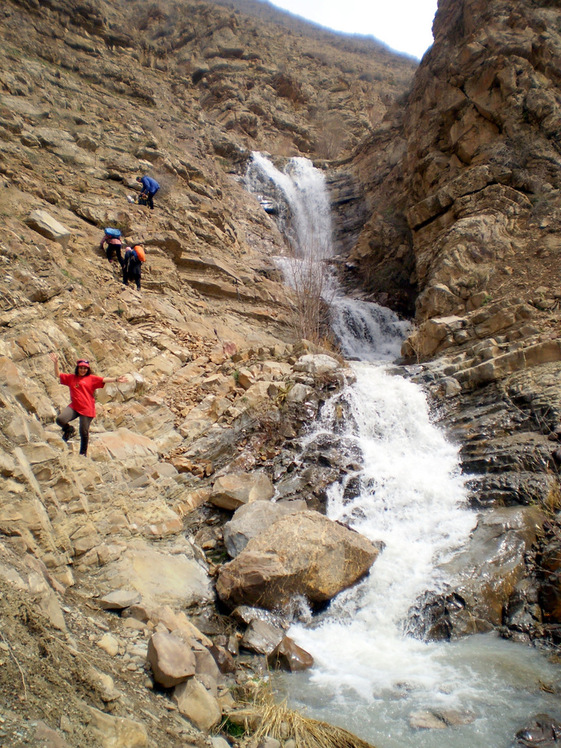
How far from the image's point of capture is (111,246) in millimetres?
10578

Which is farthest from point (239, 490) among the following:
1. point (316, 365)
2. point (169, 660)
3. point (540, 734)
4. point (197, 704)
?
point (540, 734)

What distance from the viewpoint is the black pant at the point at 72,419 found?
18.5 ft

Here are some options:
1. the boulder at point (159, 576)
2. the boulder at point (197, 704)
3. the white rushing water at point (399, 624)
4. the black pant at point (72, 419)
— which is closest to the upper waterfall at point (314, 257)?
the white rushing water at point (399, 624)

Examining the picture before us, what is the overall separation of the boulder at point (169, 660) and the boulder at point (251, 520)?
2.24 metres

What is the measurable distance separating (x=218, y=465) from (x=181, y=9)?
1590 inches

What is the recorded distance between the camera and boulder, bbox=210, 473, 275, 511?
6621mm

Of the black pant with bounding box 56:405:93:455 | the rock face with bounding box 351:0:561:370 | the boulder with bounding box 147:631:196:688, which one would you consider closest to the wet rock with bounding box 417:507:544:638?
the boulder with bounding box 147:631:196:688

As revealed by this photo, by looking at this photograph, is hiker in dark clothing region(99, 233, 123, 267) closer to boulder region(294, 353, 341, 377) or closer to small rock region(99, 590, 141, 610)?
boulder region(294, 353, 341, 377)

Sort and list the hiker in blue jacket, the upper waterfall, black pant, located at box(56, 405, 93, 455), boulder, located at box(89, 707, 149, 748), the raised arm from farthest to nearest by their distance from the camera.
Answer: the upper waterfall < the hiker in blue jacket < the raised arm < black pant, located at box(56, 405, 93, 455) < boulder, located at box(89, 707, 149, 748)

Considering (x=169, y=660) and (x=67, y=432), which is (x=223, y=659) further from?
(x=67, y=432)

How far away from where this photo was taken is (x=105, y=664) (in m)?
2.98

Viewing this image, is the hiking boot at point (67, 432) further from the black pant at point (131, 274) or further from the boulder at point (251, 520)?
the black pant at point (131, 274)

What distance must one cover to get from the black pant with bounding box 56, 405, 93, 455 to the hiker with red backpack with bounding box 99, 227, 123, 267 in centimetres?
608

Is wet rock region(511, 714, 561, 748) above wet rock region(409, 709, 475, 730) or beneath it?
above
